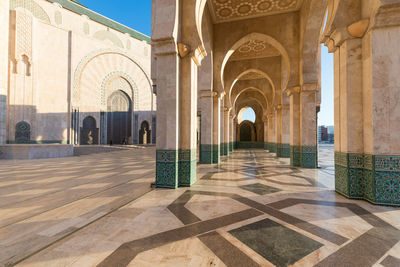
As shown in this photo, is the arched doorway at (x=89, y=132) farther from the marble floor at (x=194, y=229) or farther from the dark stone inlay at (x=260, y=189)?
the dark stone inlay at (x=260, y=189)

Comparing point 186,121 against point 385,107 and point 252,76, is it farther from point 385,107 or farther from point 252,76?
point 252,76

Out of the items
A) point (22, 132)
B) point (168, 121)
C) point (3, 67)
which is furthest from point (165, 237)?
point (3, 67)

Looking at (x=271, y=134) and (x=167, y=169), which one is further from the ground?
(x=271, y=134)

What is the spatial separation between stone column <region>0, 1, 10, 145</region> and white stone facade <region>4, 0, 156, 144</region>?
64mm

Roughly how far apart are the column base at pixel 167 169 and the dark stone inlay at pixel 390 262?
2.93 m

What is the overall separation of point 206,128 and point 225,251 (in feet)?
19.8

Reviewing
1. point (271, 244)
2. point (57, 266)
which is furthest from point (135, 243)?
point (271, 244)

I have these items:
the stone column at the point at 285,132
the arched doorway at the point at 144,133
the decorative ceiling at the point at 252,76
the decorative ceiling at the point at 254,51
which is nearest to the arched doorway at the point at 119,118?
the arched doorway at the point at 144,133

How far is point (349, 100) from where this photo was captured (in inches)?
122

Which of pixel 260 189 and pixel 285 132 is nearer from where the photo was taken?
pixel 260 189

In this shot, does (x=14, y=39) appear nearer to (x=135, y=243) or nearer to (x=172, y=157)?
(x=172, y=157)

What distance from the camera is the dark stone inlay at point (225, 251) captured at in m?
1.45

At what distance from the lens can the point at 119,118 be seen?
19.2 meters

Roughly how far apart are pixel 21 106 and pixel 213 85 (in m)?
13.0
